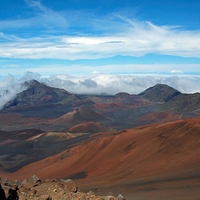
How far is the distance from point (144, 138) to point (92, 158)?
7.51 meters

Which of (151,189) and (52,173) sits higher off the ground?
(151,189)

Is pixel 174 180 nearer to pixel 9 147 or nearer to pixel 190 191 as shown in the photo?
pixel 190 191

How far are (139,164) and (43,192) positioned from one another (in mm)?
23307

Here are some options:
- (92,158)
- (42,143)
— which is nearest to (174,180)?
(92,158)

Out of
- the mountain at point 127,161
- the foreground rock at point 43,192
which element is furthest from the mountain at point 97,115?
the foreground rock at point 43,192

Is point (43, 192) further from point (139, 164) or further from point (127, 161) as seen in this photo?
point (127, 161)

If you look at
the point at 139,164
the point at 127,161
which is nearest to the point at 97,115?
the point at 127,161

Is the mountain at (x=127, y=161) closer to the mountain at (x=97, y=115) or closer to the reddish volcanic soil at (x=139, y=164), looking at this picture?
the reddish volcanic soil at (x=139, y=164)

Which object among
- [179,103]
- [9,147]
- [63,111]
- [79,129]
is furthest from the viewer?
[63,111]

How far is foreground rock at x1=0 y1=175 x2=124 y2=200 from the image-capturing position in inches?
416

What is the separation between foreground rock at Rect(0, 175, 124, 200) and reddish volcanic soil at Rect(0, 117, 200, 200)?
8885mm

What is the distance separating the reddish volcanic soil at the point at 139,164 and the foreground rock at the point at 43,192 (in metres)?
8.88

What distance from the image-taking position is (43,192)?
1266 cm

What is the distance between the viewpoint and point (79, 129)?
336ft
